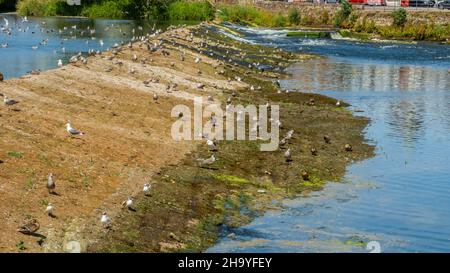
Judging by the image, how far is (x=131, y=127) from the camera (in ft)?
98.5

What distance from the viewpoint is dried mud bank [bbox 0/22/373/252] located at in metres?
19.4

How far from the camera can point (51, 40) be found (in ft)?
235

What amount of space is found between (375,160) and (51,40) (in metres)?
47.8

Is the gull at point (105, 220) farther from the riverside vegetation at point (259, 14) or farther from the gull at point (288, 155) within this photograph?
the riverside vegetation at point (259, 14)

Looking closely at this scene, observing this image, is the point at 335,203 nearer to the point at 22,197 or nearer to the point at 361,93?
the point at 22,197

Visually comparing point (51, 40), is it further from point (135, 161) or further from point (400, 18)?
point (135, 161)

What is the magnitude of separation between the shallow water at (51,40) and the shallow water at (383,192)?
56.7 ft

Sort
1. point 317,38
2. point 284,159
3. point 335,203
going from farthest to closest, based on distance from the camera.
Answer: point 317,38, point 284,159, point 335,203

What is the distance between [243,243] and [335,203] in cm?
542

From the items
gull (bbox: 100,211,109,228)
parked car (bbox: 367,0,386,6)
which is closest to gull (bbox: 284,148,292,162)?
gull (bbox: 100,211,109,228)

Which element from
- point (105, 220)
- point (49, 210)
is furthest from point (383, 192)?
point (49, 210)
